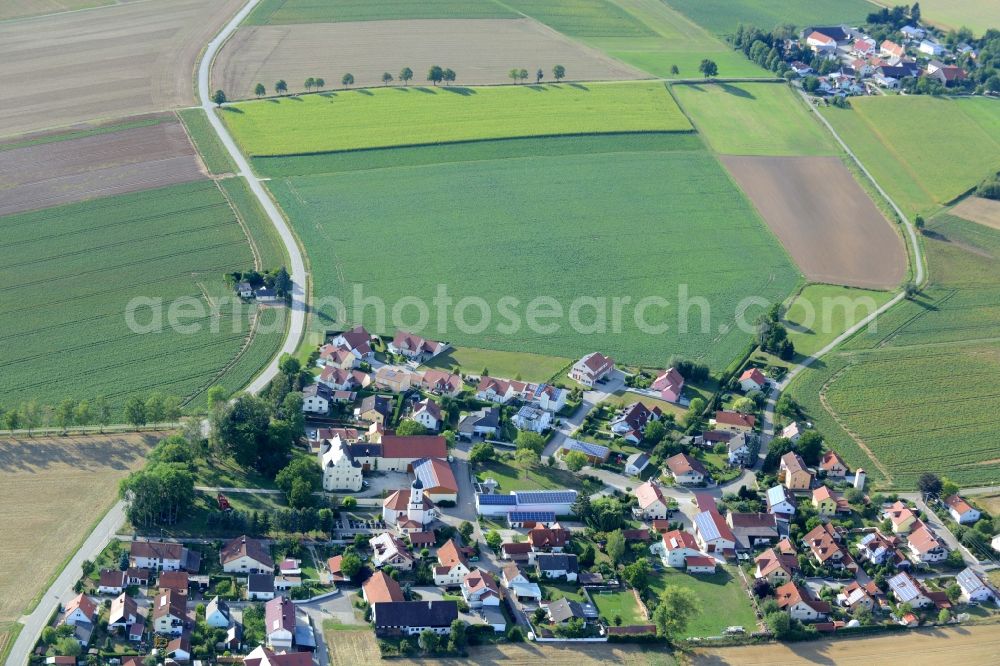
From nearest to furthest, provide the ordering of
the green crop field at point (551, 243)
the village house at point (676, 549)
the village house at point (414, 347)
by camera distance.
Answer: the village house at point (676, 549)
the village house at point (414, 347)
the green crop field at point (551, 243)

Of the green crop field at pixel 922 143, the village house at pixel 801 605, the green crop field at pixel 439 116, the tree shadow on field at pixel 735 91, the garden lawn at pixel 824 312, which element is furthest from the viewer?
the tree shadow on field at pixel 735 91

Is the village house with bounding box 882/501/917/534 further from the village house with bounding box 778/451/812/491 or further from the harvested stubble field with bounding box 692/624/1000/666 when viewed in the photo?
the harvested stubble field with bounding box 692/624/1000/666

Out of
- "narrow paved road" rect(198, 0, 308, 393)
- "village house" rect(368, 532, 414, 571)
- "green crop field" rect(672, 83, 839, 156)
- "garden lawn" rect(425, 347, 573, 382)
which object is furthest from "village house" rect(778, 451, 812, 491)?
"green crop field" rect(672, 83, 839, 156)

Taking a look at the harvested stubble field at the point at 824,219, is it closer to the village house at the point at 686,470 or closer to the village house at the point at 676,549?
the village house at the point at 686,470

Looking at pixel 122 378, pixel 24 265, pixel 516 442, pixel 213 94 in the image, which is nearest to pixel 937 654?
pixel 516 442

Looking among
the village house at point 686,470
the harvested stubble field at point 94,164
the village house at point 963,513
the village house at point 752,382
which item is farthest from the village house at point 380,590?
the harvested stubble field at point 94,164

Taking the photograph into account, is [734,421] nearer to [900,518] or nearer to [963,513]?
[900,518]

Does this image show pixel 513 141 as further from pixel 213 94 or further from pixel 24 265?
pixel 24 265
